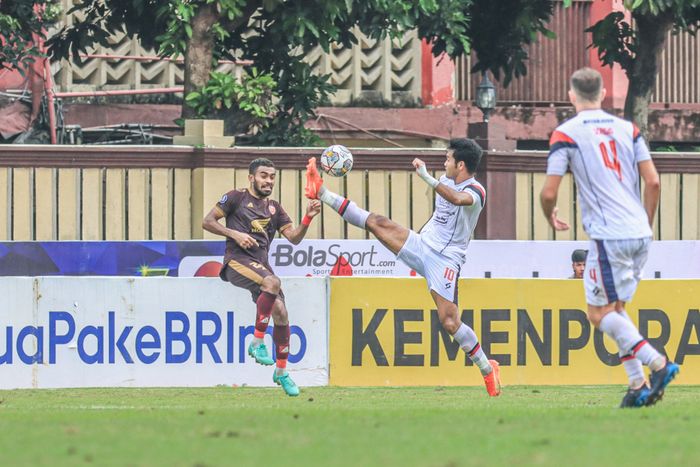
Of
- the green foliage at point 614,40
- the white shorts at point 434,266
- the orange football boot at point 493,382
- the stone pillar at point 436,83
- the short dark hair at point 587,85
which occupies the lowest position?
the orange football boot at point 493,382

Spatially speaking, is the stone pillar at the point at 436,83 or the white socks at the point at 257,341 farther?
the stone pillar at the point at 436,83

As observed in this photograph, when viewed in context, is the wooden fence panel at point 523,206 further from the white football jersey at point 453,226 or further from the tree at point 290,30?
the white football jersey at point 453,226

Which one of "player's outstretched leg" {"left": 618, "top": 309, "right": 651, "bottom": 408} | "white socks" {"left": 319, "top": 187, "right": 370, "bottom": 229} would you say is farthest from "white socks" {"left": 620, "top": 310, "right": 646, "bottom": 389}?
"white socks" {"left": 319, "top": 187, "right": 370, "bottom": 229}

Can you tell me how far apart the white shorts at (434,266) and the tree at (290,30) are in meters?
8.13

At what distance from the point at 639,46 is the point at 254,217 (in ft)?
35.8

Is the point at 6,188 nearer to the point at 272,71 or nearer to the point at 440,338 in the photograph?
the point at 272,71

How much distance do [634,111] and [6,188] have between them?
943 cm

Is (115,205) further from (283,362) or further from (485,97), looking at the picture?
(283,362)

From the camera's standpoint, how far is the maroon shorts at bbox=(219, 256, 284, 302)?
14.3 metres

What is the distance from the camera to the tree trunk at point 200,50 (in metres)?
21.7

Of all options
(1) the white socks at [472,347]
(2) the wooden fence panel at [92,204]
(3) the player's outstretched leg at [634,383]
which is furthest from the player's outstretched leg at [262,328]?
(2) the wooden fence panel at [92,204]

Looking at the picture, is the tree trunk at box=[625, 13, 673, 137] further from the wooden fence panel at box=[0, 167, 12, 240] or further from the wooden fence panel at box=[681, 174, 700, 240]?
the wooden fence panel at box=[0, 167, 12, 240]

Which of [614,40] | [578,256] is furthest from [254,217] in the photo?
[614,40]

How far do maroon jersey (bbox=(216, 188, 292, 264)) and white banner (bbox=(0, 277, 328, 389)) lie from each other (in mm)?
1522
